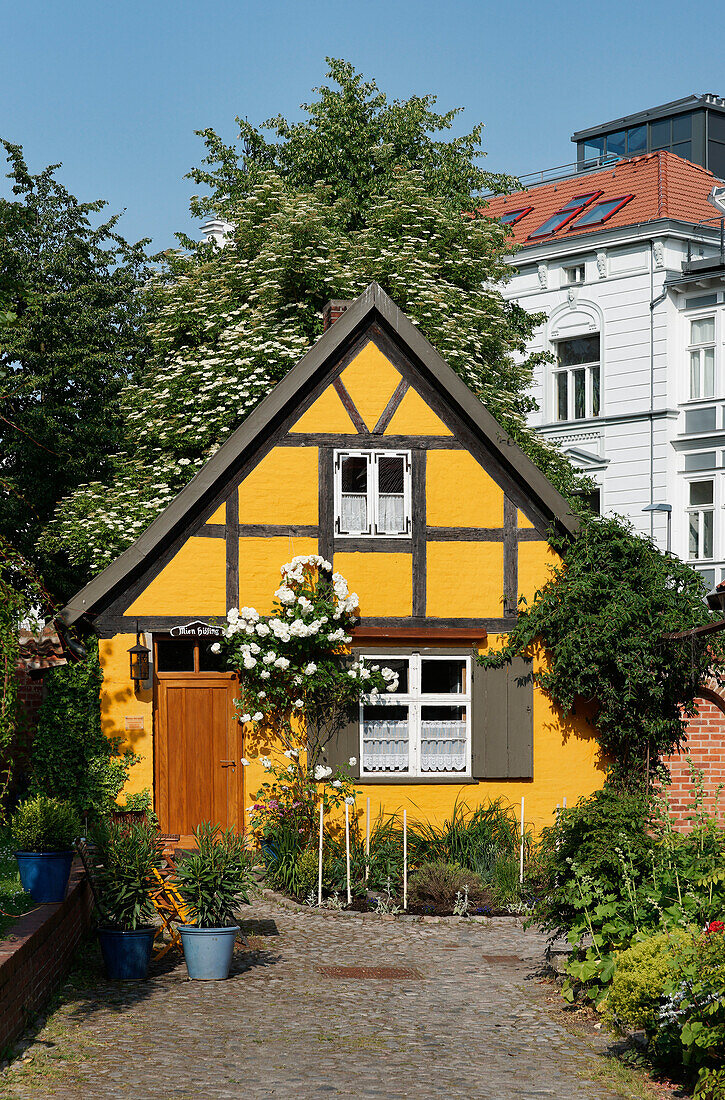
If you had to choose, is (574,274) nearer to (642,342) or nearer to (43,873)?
(642,342)

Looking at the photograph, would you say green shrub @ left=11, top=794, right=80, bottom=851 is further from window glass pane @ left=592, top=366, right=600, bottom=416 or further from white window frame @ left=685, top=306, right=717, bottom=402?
window glass pane @ left=592, top=366, right=600, bottom=416

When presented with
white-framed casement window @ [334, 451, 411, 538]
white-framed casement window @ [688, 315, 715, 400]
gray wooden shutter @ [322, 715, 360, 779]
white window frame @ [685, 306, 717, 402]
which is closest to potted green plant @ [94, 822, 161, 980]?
gray wooden shutter @ [322, 715, 360, 779]

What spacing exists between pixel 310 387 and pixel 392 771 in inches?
182

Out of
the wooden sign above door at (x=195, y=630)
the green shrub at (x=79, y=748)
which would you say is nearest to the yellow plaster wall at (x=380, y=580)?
the wooden sign above door at (x=195, y=630)

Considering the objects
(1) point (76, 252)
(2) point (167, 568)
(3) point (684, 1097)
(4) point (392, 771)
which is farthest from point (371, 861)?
(1) point (76, 252)

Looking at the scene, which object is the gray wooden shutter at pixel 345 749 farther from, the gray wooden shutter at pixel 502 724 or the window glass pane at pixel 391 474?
the window glass pane at pixel 391 474

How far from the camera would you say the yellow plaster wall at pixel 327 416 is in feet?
49.9

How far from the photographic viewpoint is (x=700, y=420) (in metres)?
29.8

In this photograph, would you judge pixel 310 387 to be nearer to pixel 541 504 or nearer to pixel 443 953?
pixel 541 504

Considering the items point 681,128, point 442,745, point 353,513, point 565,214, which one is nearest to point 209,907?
point 442,745

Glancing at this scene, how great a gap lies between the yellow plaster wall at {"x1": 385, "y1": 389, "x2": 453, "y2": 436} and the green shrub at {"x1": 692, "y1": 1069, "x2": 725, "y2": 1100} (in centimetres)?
965

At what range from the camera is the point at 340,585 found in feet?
48.0

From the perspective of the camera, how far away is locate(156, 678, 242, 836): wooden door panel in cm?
1484

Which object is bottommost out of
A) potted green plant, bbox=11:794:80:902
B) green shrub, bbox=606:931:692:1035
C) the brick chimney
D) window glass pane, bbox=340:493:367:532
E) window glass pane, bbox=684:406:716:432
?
green shrub, bbox=606:931:692:1035
